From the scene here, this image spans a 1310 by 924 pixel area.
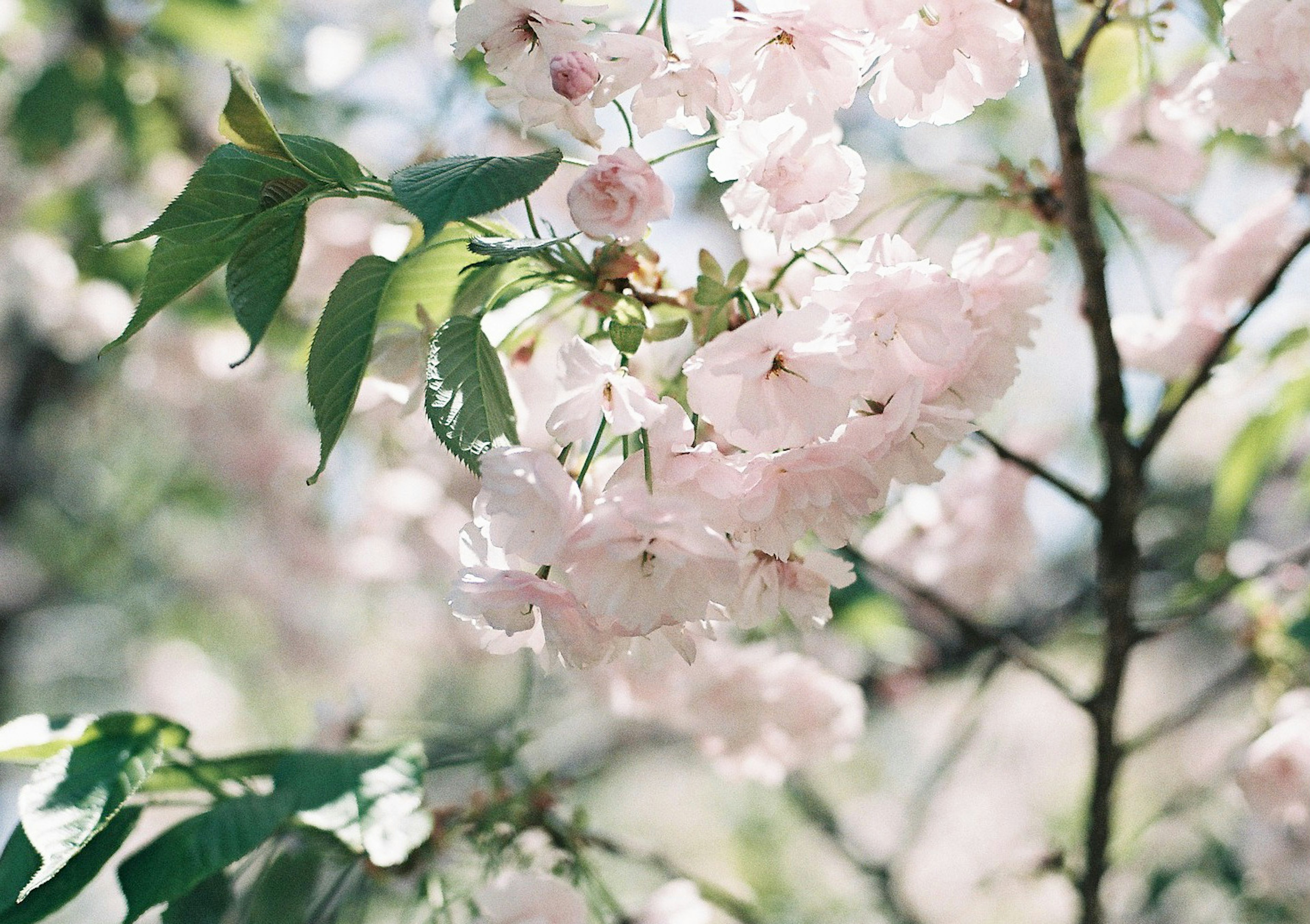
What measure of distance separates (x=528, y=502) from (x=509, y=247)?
149mm

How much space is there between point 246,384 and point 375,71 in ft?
3.61

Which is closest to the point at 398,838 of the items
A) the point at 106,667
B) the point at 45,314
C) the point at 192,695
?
the point at 45,314

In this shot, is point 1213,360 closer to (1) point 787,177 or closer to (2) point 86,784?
(1) point 787,177

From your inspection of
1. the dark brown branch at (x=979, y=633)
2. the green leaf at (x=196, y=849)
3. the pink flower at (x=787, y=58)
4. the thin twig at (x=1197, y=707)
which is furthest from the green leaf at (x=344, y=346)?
the thin twig at (x=1197, y=707)

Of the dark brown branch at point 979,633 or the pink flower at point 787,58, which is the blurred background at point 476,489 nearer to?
the dark brown branch at point 979,633

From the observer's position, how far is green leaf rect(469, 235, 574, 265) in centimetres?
65

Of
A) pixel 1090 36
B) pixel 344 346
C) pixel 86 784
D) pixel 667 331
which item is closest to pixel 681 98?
pixel 667 331

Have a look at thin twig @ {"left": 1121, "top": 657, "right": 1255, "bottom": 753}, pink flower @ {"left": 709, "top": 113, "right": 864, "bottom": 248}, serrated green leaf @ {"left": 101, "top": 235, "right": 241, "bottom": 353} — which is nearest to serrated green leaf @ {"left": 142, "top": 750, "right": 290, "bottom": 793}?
serrated green leaf @ {"left": 101, "top": 235, "right": 241, "bottom": 353}

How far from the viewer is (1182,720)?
143cm

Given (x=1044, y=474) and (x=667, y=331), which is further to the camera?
(x=1044, y=474)

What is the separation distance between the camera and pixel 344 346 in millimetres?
689

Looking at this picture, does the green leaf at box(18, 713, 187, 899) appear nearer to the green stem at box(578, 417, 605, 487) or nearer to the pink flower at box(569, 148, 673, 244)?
the green stem at box(578, 417, 605, 487)

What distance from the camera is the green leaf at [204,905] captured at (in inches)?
36.2

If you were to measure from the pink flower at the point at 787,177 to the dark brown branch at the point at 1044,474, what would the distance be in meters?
0.28
